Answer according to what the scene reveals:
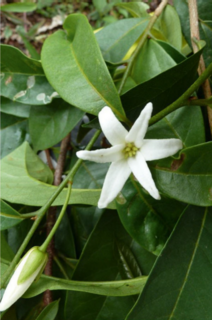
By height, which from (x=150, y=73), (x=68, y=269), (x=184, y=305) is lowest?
(x=68, y=269)

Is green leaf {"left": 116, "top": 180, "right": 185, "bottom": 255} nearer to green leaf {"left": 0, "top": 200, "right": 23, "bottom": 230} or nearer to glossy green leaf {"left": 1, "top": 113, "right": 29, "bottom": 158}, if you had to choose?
green leaf {"left": 0, "top": 200, "right": 23, "bottom": 230}

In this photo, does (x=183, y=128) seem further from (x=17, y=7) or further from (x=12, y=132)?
(x=17, y=7)

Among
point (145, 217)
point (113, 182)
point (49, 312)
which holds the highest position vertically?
point (113, 182)

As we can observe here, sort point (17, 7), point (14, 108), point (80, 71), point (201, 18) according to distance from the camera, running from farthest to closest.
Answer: point (17, 7) < point (14, 108) < point (201, 18) < point (80, 71)

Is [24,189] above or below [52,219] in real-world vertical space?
above

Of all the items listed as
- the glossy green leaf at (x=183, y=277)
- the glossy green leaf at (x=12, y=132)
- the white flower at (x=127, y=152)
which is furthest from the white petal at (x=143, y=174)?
the glossy green leaf at (x=12, y=132)

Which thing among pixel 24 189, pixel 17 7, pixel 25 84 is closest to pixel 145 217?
pixel 24 189

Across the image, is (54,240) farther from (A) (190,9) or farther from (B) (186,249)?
(A) (190,9)

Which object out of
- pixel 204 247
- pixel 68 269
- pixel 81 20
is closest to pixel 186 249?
pixel 204 247
